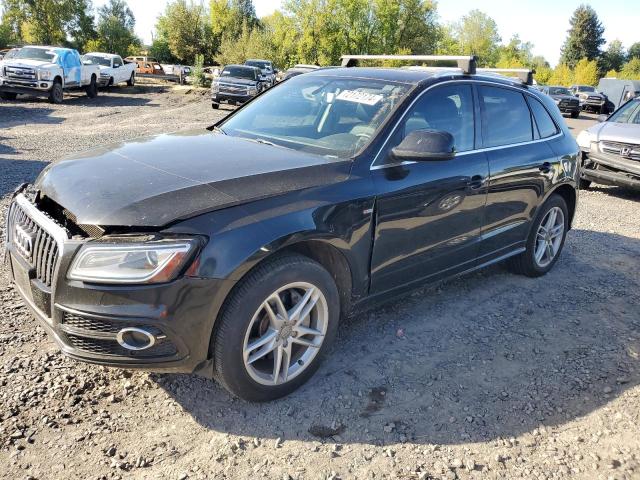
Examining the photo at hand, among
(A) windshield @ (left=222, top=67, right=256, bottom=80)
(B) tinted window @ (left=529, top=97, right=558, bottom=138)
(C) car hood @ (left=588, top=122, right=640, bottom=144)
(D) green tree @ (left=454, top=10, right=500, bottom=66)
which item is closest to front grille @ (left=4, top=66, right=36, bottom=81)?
(A) windshield @ (left=222, top=67, right=256, bottom=80)

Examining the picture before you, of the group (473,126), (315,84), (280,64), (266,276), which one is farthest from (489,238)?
(280,64)

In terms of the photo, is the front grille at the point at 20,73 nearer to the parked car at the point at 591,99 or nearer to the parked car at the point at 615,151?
the parked car at the point at 615,151

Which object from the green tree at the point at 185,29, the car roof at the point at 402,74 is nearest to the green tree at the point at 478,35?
the green tree at the point at 185,29

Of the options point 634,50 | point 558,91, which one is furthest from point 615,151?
point 634,50

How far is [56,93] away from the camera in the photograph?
1933 centimetres

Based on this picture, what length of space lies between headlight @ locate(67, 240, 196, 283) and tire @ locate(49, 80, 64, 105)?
1923cm

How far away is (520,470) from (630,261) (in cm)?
402

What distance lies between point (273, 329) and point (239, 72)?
21.7m

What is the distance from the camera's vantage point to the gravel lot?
2.59m

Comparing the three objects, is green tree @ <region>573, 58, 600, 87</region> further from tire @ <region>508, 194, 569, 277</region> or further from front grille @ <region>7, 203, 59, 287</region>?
front grille @ <region>7, 203, 59, 287</region>

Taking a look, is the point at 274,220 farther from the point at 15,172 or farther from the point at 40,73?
the point at 40,73

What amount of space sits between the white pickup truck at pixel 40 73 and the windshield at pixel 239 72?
5.74 meters

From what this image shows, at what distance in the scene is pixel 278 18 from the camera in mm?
49875

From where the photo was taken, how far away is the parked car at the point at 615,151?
27.8ft
